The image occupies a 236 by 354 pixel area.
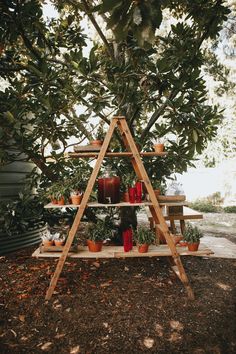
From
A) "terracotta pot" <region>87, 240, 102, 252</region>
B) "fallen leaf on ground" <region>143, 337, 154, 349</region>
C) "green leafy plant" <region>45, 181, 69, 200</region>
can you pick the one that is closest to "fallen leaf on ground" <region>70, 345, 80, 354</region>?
"fallen leaf on ground" <region>143, 337, 154, 349</region>

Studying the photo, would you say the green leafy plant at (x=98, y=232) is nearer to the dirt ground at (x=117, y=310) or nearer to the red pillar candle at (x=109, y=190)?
the red pillar candle at (x=109, y=190)

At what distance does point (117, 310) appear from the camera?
9.59 ft

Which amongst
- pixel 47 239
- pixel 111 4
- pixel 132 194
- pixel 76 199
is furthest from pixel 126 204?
pixel 111 4

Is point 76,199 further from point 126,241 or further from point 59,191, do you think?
point 126,241

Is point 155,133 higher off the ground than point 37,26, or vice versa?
point 37,26

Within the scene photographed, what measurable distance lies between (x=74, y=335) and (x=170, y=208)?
9.11 ft

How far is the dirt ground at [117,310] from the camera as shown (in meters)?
2.43

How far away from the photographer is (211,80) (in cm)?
1077

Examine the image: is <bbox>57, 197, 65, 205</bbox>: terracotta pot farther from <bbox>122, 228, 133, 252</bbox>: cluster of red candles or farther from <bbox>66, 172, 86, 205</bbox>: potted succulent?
<bbox>122, 228, 133, 252</bbox>: cluster of red candles

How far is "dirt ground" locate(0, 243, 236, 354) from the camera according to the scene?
2.43 metres

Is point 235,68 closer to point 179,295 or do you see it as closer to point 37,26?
point 37,26

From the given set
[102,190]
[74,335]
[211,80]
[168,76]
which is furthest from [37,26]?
[211,80]

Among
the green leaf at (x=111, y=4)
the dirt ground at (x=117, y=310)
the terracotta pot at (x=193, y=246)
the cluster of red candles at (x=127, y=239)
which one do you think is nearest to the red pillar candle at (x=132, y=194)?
the cluster of red candles at (x=127, y=239)

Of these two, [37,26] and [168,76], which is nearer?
[168,76]
